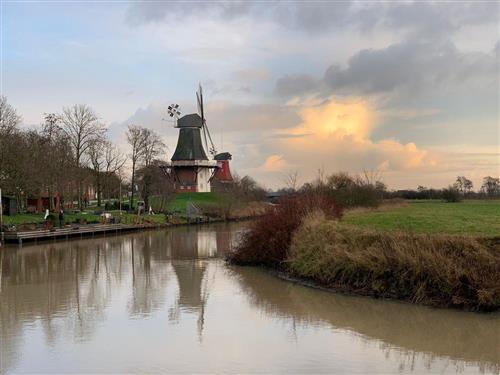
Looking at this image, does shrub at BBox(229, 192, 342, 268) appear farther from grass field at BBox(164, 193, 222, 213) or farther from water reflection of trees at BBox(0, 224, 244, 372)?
grass field at BBox(164, 193, 222, 213)

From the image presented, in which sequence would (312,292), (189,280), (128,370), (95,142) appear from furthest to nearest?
(95,142) < (189,280) < (312,292) < (128,370)

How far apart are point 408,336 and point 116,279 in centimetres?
1094

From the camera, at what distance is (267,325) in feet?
40.5

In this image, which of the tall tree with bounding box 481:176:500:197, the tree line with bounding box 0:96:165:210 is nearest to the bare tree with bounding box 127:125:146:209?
the tree line with bounding box 0:96:165:210

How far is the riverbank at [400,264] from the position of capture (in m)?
12.8

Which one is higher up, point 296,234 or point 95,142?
point 95,142

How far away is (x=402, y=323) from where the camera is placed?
12.2 m

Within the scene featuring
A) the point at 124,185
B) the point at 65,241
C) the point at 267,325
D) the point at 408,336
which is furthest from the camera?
the point at 124,185

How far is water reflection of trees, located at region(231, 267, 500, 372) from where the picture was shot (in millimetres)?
10094

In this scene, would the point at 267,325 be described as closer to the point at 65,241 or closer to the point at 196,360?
the point at 196,360

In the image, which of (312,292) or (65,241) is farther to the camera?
(65,241)

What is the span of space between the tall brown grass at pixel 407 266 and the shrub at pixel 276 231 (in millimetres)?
2578

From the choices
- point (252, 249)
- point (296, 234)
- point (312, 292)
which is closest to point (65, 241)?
point (252, 249)

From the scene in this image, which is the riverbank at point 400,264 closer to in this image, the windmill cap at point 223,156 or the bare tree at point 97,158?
the bare tree at point 97,158
